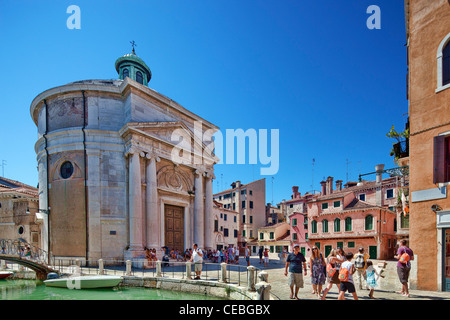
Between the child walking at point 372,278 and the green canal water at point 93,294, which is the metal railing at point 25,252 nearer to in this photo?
the green canal water at point 93,294

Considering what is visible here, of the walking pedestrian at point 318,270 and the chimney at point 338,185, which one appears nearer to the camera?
the walking pedestrian at point 318,270

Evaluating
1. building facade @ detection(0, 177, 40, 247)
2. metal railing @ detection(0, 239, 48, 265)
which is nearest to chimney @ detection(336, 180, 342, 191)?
metal railing @ detection(0, 239, 48, 265)

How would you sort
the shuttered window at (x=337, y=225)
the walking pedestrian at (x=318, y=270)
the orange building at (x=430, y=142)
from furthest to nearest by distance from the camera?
1. the shuttered window at (x=337, y=225)
2. the orange building at (x=430, y=142)
3. the walking pedestrian at (x=318, y=270)

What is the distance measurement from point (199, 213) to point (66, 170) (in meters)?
9.80

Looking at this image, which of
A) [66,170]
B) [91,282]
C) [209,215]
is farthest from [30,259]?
[209,215]

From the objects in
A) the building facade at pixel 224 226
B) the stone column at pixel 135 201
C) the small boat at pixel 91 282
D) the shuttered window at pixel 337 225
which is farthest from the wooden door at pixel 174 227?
the shuttered window at pixel 337 225

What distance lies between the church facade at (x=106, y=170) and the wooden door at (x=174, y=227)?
0.07 m

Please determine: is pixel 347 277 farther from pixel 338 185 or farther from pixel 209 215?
pixel 338 185

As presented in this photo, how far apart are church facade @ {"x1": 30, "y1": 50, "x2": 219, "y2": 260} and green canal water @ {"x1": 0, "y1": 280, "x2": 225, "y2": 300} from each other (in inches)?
146

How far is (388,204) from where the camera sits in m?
26.6

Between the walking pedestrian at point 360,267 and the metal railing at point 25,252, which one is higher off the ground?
the walking pedestrian at point 360,267

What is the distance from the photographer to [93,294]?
34.5ft

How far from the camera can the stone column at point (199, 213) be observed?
20131mm

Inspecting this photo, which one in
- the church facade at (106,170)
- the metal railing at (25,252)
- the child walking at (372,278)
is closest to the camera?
the child walking at (372,278)
